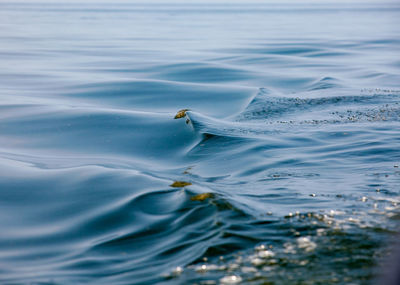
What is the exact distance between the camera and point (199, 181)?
596cm

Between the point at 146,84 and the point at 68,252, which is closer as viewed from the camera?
the point at 68,252

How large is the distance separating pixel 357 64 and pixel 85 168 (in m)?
12.7

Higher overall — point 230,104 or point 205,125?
point 230,104

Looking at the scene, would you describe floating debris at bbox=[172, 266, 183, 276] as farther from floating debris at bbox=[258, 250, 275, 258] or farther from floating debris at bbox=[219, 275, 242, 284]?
floating debris at bbox=[258, 250, 275, 258]

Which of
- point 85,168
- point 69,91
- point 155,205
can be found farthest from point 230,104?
point 155,205

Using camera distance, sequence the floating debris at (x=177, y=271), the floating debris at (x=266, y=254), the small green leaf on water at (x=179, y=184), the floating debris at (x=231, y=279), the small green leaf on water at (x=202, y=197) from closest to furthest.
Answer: the floating debris at (x=231, y=279)
the floating debris at (x=177, y=271)
the floating debris at (x=266, y=254)
the small green leaf on water at (x=202, y=197)
the small green leaf on water at (x=179, y=184)

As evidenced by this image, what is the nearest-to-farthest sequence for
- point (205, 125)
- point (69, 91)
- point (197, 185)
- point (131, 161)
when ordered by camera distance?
point (197, 185)
point (131, 161)
point (205, 125)
point (69, 91)

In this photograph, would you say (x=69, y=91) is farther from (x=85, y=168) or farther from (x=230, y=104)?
(x=85, y=168)

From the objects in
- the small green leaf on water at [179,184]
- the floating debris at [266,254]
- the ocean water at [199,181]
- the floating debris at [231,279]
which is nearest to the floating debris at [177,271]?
the ocean water at [199,181]

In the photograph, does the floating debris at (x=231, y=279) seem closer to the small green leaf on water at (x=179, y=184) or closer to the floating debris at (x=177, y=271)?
the floating debris at (x=177, y=271)

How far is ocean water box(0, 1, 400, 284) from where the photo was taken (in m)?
3.94

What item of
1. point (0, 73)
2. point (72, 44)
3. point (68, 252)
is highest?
point (72, 44)

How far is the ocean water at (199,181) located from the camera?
3.94m

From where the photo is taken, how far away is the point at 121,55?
20.8 m
